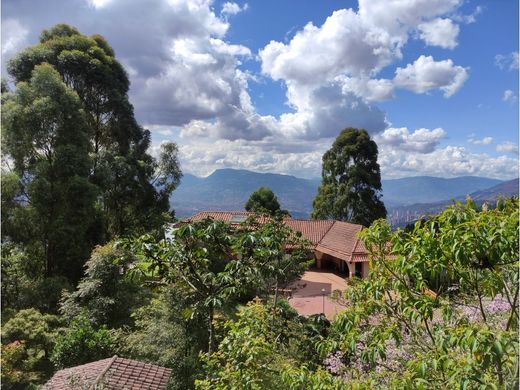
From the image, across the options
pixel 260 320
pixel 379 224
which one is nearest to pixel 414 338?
pixel 379 224

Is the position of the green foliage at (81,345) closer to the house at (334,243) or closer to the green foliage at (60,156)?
the green foliage at (60,156)

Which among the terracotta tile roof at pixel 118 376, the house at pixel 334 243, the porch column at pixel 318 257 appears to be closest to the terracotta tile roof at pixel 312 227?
the house at pixel 334 243

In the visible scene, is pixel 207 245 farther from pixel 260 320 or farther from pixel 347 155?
pixel 347 155

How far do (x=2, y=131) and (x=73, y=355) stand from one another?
7797mm

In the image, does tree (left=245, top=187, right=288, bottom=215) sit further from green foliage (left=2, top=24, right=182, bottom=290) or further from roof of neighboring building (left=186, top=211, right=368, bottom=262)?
green foliage (left=2, top=24, right=182, bottom=290)

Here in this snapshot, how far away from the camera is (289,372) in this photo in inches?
132

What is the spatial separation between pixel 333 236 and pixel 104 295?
16409 mm

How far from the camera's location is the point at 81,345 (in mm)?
9820

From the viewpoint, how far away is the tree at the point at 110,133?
55.9 feet

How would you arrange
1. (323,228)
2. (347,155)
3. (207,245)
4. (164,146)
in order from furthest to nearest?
1. (347,155)
2. (323,228)
3. (164,146)
4. (207,245)

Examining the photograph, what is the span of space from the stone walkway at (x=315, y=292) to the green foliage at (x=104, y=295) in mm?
6304

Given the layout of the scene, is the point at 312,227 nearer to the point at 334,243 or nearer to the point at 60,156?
the point at 334,243

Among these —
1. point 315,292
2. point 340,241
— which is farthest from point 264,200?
point 315,292

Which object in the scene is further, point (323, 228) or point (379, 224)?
point (323, 228)
